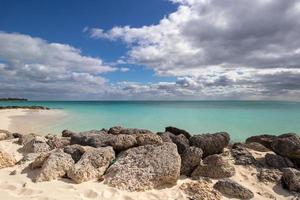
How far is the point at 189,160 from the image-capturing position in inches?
285

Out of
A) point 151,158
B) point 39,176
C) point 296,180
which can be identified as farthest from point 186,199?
point 39,176

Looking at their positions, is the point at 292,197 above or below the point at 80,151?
below

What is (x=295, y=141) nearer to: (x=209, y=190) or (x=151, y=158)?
(x=209, y=190)

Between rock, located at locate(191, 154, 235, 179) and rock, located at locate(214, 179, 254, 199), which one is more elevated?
rock, located at locate(191, 154, 235, 179)

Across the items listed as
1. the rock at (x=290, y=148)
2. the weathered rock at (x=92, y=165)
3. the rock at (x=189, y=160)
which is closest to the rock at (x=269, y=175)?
the rock at (x=290, y=148)

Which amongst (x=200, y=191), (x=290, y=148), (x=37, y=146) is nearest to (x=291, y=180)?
(x=290, y=148)

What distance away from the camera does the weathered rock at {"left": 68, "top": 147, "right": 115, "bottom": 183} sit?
6297mm

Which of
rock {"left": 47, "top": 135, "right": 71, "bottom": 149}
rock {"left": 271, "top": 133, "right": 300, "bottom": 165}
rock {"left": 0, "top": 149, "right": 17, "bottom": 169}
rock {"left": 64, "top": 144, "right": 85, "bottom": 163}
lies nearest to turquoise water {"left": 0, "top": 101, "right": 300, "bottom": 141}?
rock {"left": 271, "top": 133, "right": 300, "bottom": 165}

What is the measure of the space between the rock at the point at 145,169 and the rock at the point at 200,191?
430 millimetres

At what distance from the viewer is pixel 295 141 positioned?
8477 millimetres

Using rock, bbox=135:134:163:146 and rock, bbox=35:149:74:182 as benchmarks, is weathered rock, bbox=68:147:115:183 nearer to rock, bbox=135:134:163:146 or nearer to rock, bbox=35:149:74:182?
rock, bbox=35:149:74:182

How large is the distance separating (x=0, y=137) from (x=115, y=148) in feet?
22.3

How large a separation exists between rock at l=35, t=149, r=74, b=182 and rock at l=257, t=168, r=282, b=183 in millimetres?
4562

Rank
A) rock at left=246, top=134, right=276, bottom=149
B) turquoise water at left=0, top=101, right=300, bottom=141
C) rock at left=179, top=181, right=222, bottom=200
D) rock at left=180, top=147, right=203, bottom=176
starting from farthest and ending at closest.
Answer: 1. turquoise water at left=0, top=101, right=300, bottom=141
2. rock at left=246, top=134, right=276, bottom=149
3. rock at left=180, top=147, right=203, bottom=176
4. rock at left=179, top=181, right=222, bottom=200
